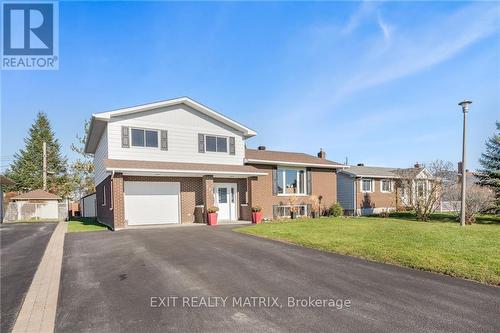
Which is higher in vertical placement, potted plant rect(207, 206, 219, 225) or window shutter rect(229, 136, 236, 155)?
window shutter rect(229, 136, 236, 155)

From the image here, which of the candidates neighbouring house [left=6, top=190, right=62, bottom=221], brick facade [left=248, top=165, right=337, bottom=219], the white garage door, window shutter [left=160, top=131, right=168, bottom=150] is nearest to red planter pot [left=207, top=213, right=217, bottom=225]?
the white garage door

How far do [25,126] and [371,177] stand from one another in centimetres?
5760

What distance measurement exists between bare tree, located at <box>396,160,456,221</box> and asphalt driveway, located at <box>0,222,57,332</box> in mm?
20244

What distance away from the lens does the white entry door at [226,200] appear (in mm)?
20044

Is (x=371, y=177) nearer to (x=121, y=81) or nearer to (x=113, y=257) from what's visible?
(x=121, y=81)

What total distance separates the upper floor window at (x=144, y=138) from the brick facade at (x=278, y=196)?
6478mm

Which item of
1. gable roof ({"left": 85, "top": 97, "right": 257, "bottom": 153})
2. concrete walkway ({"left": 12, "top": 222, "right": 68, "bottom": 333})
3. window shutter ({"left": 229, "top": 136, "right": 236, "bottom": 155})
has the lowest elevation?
concrete walkway ({"left": 12, "top": 222, "right": 68, "bottom": 333})

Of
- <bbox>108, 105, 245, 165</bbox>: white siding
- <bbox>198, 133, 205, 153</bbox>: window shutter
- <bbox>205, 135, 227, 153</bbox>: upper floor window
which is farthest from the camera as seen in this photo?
<bbox>205, 135, 227, 153</bbox>: upper floor window

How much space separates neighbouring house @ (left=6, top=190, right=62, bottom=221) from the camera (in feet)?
98.0

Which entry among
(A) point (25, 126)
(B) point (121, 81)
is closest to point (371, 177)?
(B) point (121, 81)

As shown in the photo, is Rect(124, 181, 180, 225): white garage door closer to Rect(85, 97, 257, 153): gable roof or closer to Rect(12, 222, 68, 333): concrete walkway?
Rect(85, 97, 257, 153): gable roof

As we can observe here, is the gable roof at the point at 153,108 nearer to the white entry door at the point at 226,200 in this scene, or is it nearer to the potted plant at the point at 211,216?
the white entry door at the point at 226,200

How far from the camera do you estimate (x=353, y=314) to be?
15.8 ft

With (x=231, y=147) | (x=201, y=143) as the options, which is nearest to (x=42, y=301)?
(x=201, y=143)
